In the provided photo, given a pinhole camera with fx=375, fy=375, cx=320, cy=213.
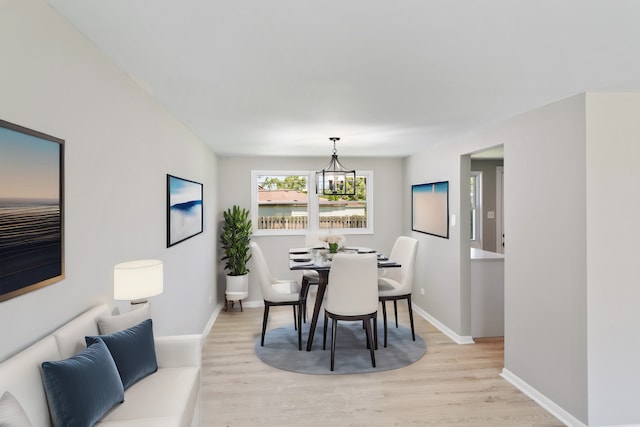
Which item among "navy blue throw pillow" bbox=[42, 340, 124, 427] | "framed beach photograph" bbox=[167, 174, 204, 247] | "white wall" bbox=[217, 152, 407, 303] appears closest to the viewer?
"navy blue throw pillow" bbox=[42, 340, 124, 427]

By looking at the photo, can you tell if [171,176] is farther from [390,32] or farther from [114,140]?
[390,32]

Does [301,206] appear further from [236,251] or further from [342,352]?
[342,352]

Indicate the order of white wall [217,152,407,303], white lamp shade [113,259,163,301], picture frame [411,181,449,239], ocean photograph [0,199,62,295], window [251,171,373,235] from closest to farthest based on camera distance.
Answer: ocean photograph [0,199,62,295] → white lamp shade [113,259,163,301] → picture frame [411,181,449,239] → white wall [217,152,407,303] → window [251,171,373,235]

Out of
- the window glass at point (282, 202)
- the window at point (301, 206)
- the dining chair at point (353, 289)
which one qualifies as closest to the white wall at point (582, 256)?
the dining chair at point (353, 289)

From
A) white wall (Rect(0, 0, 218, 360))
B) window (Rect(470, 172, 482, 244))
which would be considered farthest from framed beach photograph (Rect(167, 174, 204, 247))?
window (Rect(470, 172, 482, 244))

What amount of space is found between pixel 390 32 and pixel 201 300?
12.0ft

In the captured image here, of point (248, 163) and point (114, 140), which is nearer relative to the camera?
point (114, 140)

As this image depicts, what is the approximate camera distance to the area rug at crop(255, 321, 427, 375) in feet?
11.7

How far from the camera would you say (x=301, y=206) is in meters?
6.13

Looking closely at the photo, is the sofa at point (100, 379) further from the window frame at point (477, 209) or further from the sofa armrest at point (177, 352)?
the window frame at point (477, 209)

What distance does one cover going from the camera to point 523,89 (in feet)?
8.27

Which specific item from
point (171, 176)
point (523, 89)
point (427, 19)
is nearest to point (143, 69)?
point (171, 176)

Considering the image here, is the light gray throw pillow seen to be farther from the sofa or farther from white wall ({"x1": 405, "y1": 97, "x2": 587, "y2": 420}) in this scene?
white wall ({"x1": 405, "y1": 97, "x2": 587, "y2": 420})

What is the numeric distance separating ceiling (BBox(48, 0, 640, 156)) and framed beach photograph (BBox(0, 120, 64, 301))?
1.92ft
